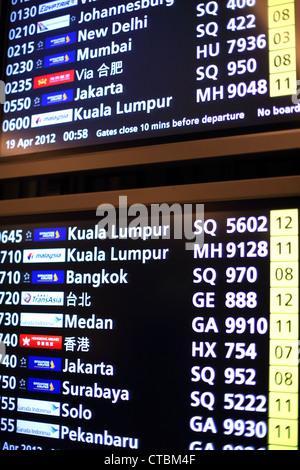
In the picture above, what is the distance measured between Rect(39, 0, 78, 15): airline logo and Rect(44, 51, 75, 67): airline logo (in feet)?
0.49

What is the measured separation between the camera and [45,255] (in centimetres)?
Answer: 146

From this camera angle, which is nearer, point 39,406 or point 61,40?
point 39,406

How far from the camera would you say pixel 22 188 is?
5.60 ft

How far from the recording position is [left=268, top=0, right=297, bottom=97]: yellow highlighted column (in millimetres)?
1287

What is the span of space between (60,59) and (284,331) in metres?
0.99

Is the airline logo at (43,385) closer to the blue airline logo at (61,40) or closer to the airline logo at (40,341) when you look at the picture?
the airline logo at (40,341)

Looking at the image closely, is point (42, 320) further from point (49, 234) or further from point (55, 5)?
point (55, 5)

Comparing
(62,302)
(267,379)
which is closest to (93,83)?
(62,302)

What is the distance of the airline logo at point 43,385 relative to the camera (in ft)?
4.56

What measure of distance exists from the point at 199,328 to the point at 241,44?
0.72 m

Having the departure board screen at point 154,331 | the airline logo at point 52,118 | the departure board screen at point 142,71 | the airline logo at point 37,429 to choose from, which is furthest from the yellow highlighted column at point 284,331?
the airline logo at point 52,118

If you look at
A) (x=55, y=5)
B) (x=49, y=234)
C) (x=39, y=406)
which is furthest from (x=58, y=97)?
(x=39, y=406)

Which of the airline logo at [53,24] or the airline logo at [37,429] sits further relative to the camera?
the airline logo at [53,24]

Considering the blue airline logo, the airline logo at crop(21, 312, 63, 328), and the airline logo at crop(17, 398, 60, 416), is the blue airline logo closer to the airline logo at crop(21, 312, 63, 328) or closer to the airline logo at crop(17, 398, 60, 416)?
the airline logo at crop(21, 312, 63, 328)
